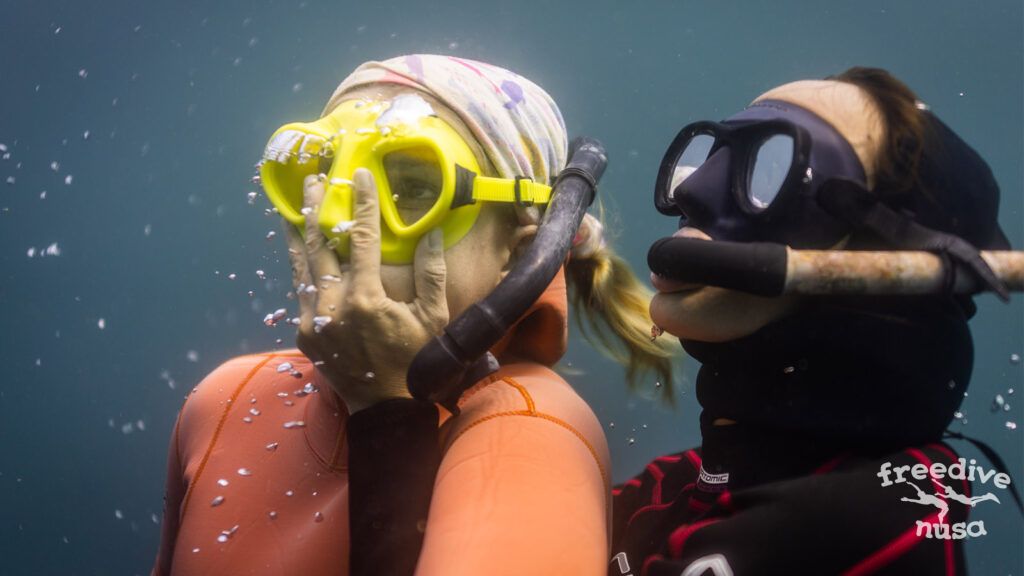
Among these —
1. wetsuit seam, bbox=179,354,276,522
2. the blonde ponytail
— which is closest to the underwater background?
the blonde ponytail

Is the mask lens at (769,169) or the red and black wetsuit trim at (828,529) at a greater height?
the mask lens at (769,169)

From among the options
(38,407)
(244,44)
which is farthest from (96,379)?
(244,44)

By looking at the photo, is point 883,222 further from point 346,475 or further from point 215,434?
point 215,434

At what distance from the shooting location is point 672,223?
29.9ft

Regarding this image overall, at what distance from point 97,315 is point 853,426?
13.3 m

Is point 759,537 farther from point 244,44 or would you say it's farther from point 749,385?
point 244,44

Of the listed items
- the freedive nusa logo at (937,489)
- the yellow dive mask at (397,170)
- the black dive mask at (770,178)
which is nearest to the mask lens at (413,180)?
the yellow dive mask at (397,170)

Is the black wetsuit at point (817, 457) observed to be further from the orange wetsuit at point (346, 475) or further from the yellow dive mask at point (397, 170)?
the yellow dive mask at point (397, 170)

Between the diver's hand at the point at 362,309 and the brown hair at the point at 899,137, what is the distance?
115 centimetres

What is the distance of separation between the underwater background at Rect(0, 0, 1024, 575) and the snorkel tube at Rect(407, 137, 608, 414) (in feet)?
19.4

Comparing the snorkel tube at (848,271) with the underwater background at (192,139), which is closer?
the snorkel tube at (848,271)

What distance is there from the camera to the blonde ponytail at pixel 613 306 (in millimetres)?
2598

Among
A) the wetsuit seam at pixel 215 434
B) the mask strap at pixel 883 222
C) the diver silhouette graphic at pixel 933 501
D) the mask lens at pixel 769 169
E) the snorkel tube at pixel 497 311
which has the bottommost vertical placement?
the wetsuit seam at pixel 215 434

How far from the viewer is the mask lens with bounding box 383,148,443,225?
181cm
